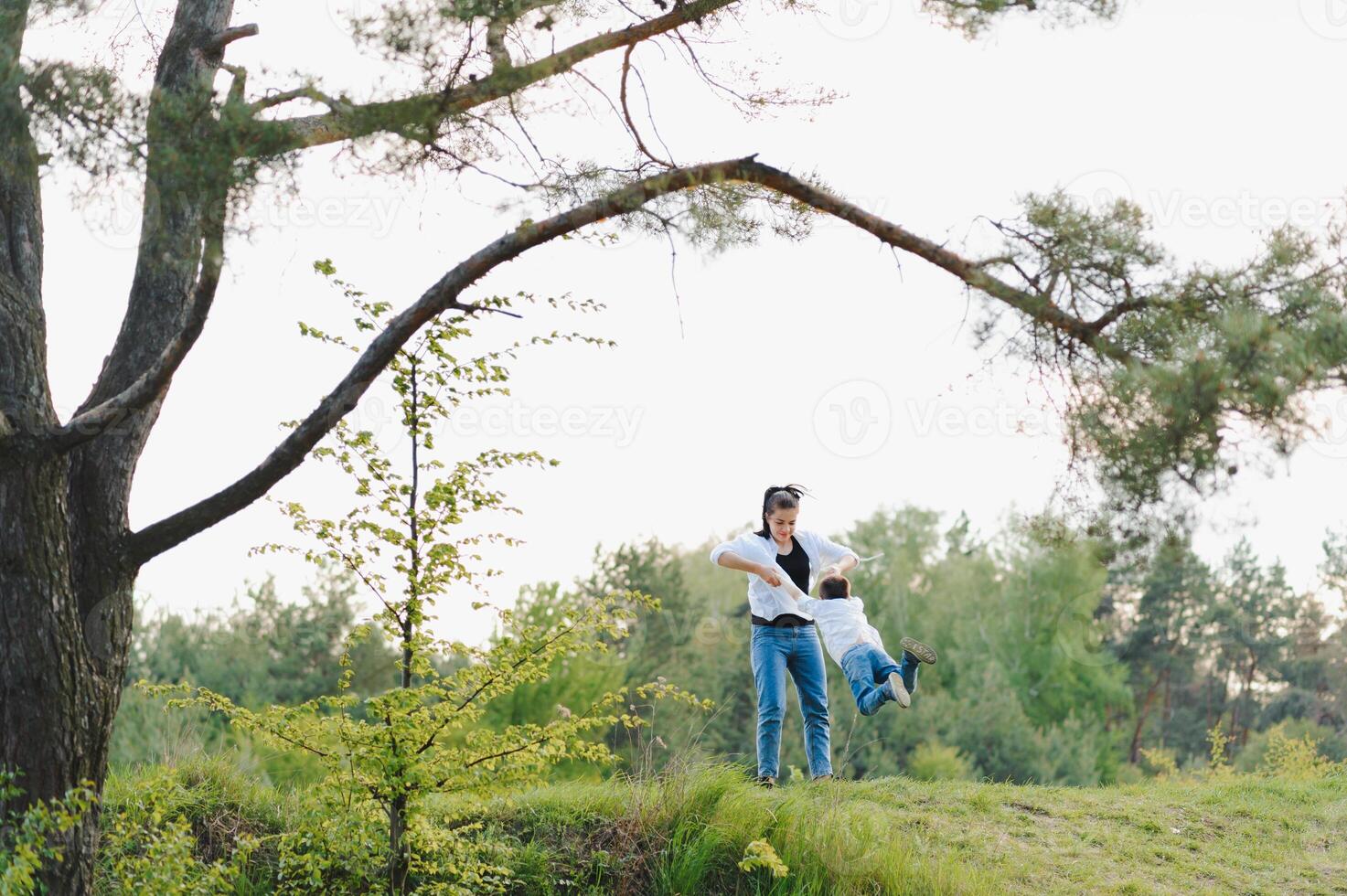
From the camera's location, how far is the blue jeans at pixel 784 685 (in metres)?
7.17

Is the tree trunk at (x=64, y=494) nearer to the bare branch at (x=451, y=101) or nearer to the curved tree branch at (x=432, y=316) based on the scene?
the curved tree branch at (x=432, y=316)

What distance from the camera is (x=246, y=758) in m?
7.78

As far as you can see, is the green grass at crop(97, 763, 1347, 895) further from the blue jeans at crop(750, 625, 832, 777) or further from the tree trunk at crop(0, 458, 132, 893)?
the tree trunk at crop(0, 458, 132, 893)

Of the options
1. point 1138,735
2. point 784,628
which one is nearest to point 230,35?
point 784,628

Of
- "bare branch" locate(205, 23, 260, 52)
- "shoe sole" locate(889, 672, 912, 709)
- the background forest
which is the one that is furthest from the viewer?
the background forest

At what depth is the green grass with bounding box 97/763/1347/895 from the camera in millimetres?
6477

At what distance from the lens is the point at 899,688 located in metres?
6.73

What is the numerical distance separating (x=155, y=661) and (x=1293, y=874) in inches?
913

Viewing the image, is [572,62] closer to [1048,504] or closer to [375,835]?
[1048,504]

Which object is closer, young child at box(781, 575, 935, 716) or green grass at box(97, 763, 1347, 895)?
green grass at box(97, 763, 1347, 895)

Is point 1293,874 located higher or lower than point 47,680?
lower

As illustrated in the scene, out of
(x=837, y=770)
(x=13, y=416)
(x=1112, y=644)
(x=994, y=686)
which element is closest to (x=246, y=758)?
(x=13, y=416)

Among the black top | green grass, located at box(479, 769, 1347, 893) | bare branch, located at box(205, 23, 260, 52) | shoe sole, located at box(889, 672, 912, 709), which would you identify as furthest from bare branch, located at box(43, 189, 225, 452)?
shoe sole, located at box(889, 672, 912, 709)

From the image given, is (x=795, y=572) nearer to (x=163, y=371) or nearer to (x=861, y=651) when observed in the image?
(x=861, y=651)
